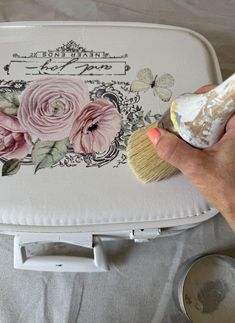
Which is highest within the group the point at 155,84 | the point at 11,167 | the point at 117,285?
the point at 155,84

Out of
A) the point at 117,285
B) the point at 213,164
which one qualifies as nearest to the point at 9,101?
the point at 213,164

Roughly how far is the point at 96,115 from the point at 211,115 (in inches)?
8.4

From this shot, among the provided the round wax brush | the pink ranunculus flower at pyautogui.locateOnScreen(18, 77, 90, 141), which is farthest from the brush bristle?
the pink ranunculus flower at pyautogui.locateOnScreen(18, 77, 90, 141)

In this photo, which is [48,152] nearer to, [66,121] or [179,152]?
[66,121]

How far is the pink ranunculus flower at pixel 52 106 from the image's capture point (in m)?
0.63

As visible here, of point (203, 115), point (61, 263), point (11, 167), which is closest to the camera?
point (203, 115)

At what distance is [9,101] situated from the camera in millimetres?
652

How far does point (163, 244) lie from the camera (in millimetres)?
911

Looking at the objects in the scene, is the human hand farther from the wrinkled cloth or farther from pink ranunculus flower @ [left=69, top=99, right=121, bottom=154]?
the wrinkled cloth

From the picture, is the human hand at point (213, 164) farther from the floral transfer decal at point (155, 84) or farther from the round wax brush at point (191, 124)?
the floral transfer decal at point (155, 84)

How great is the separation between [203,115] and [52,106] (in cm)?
25

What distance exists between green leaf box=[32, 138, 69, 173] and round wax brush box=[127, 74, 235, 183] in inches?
4.0

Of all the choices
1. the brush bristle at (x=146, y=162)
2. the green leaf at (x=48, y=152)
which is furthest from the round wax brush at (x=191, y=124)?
the green leaf at (x=48, y=152)

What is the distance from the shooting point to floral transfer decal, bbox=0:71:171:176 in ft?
2.03
